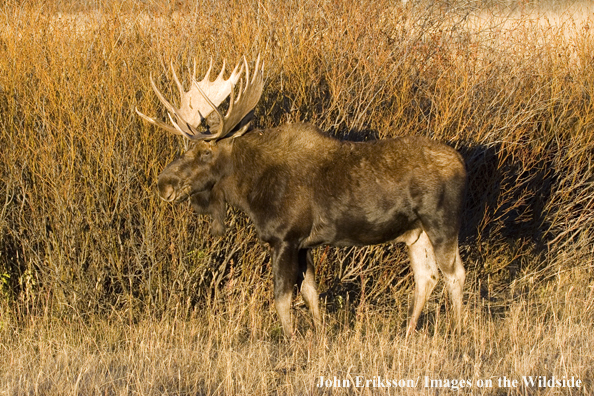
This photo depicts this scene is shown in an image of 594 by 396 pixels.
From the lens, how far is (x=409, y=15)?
8031mm

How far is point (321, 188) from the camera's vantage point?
606cm

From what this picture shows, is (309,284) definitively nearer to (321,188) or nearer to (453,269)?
(321,188)

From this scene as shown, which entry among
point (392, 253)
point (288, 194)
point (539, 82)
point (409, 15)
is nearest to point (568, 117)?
point (539, 82)

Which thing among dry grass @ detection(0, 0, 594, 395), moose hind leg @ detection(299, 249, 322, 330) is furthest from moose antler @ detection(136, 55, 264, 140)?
moose hind leg @ detection(299, 249, 322, 330)

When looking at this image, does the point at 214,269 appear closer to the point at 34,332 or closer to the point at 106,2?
the point at 34,332

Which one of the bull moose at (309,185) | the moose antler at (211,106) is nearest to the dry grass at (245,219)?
the moose antler at (211,106)

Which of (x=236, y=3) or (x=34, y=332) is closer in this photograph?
(x=34, y=332)

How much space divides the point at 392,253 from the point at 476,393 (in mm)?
2874

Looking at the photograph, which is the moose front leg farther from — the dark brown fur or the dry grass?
the dry grass

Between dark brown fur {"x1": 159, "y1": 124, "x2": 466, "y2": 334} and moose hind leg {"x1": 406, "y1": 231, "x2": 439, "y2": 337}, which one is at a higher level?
dark brown fur {"x1": 159, "y1": 124, "x2": 466, "y2": 334}

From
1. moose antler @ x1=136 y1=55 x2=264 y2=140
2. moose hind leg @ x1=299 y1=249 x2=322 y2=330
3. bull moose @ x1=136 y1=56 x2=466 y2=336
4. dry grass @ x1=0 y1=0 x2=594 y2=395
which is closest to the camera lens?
dry grass @ x1=0 y1=0 x2=594 y2=395

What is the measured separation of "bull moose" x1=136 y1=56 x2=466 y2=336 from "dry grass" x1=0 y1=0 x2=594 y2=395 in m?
0.63

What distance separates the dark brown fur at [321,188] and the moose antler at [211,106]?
6.6 inches

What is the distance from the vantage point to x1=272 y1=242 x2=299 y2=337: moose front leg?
5.98m
